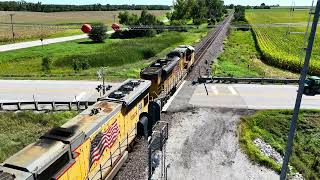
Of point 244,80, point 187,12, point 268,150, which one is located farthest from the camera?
point 187,12

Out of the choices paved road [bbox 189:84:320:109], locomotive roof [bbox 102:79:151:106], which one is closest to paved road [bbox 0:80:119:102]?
paved road [bbox 189:84:320:109]

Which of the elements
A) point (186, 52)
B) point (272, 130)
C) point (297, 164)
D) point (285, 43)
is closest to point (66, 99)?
point (186, 52)

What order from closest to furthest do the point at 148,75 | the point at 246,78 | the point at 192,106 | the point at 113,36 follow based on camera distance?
1. the point at 148,75
2. the point at 192,106
3. the point at 246,78
4. the point at 113,36

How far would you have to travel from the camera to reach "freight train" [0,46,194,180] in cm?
1236

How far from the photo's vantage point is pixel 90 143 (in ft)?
54.5

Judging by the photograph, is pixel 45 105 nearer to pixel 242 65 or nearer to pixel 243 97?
pixel 243 97

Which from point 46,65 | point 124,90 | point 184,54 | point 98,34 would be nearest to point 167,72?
point 124,90

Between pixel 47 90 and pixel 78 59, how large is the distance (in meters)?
17.9

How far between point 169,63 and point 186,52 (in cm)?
1062

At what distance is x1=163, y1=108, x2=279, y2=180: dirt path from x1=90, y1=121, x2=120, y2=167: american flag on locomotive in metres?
4.39

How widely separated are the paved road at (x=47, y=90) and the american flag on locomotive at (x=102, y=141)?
16295 millimetres

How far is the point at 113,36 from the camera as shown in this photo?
98250mm

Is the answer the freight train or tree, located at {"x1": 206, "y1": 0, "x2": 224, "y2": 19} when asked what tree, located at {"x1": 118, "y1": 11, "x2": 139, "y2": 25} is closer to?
tree, located at {"x1": 206, "y1": 0, "x2": 224, "y2": 19}

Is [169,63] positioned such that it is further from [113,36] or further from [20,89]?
[113,36]
